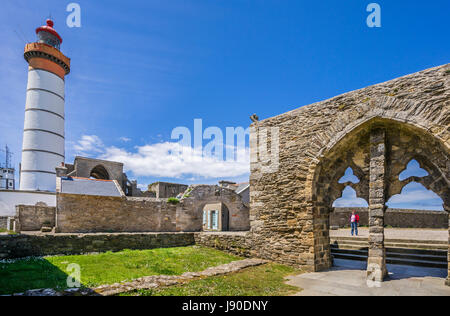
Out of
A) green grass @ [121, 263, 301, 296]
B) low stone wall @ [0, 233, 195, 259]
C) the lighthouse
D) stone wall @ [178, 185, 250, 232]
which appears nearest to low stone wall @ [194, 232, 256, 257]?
low stone wall @ [0, 233, 195, 259]

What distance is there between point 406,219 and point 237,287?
16.6 m

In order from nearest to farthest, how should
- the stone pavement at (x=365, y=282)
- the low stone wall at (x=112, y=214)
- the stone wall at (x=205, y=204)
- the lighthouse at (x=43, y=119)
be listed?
the stone pavement at (x=365, y=282), the low stone wall at (x=112, y=214), the stone wall at (x=205, y=204), the lighthouse at (x=43, y=119)

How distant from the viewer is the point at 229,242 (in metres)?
9.61

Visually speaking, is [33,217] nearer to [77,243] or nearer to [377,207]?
Answer: [77,243]

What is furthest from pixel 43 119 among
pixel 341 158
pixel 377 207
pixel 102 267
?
pixel 377 207

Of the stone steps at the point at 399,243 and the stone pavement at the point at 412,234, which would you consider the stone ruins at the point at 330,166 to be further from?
the stone pavement at the point at 412,234

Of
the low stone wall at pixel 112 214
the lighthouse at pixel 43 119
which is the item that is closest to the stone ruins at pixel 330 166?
the low stone wall at pixel 112 214

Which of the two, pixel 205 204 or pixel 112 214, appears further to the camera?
pixel 205 204

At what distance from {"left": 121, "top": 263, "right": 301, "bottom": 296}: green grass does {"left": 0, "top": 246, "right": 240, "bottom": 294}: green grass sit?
156 centimetres

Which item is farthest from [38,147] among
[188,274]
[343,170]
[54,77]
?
[343,170]

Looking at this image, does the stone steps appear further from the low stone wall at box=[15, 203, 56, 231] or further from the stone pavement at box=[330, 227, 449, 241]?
the low stone wall at box=[15, 203, 56, 231]

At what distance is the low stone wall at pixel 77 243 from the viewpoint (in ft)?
26.0

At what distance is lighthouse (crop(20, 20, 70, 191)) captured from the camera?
78.6ft

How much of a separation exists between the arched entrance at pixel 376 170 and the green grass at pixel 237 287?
177 cm
